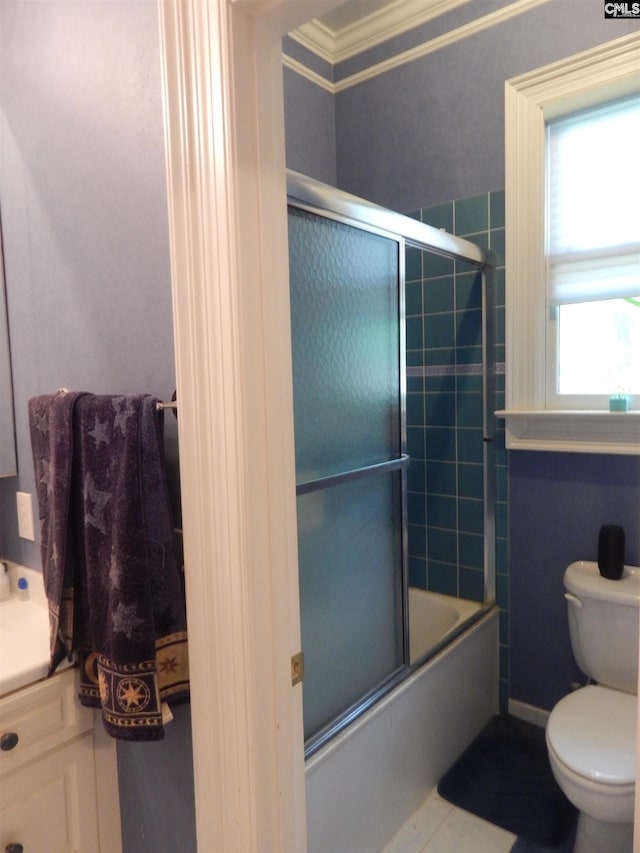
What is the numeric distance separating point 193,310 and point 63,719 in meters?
0.86

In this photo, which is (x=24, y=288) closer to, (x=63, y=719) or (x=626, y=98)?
(x=63, y=719)

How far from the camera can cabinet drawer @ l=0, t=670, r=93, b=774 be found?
1.03m

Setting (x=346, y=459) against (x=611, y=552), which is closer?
(x=346, y=459)

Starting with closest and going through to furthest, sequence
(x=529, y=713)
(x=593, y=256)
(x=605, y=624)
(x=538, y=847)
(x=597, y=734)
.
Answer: (x=597, y=734), (x=538, y=847), (x=605, y=624), (x=593, y=256), (x=529, y=713)

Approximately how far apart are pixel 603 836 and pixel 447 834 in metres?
0.45

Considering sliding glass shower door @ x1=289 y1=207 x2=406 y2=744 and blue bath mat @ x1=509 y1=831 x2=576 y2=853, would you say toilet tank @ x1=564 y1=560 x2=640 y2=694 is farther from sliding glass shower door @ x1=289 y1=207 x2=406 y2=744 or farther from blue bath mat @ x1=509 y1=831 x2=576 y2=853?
sliding glass shower door @ x1=289 y1=207 x2=406 y2=744

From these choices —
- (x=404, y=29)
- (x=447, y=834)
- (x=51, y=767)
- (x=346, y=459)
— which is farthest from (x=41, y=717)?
(x=404, y=29)

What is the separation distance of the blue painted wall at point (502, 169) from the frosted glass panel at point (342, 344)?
72cm

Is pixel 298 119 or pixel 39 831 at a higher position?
pixel 298 119

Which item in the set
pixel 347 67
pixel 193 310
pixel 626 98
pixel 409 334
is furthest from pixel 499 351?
pixel 193 310

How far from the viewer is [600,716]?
158cm

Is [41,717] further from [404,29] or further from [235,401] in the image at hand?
[404,29]

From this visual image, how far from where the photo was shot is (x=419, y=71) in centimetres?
216

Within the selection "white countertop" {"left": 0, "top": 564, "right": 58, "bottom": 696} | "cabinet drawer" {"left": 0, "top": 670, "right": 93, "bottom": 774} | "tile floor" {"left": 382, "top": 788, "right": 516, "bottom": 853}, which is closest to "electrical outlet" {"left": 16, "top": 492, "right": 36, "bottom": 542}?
"white countertop" {"left": 0, "top": 564, "right": 58, "bottom": 696}
